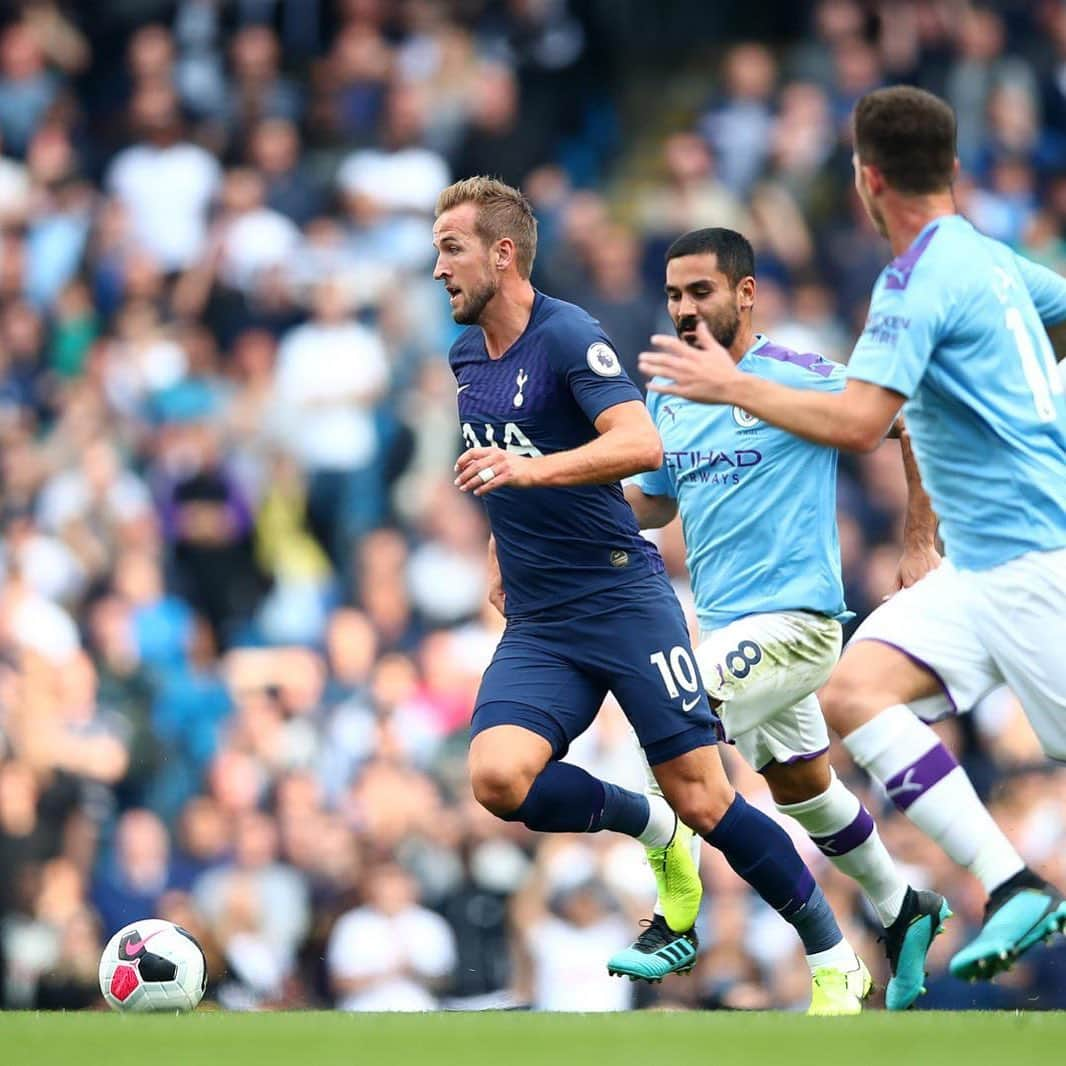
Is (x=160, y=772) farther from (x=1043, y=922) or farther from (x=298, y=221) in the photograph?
(x=1043, y=922)

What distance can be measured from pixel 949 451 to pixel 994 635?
1.70ft

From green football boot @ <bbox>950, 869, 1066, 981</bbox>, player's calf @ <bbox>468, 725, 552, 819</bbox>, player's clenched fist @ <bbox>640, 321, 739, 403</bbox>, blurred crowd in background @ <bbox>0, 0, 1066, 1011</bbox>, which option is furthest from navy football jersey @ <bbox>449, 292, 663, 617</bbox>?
blurred crowd in background @ <bbox>0, 0, 1066, 1011</bbox>

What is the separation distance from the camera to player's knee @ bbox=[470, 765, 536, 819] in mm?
6902

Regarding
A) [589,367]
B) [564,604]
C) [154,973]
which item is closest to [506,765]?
[564,604]

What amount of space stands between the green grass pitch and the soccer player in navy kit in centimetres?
67

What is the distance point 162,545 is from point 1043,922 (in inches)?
321

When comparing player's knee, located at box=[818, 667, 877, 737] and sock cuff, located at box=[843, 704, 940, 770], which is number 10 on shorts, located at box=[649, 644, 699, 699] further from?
sock cuff, located at box=[843, 704, 940, 770]

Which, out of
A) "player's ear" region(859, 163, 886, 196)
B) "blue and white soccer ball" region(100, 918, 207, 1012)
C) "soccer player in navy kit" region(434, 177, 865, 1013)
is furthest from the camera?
"blue and white soccer ball" region(100, 918, 207, 1012)

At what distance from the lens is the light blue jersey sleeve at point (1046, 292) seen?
6305 mm

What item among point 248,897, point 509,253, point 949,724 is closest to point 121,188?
point 248,897

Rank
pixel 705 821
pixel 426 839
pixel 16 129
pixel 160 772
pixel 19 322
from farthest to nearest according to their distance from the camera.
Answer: pixel 16 129, pixel 19 322, pixel 160 772, pixel 426 839, pixel 705 821

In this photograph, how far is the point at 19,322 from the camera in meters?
14.0

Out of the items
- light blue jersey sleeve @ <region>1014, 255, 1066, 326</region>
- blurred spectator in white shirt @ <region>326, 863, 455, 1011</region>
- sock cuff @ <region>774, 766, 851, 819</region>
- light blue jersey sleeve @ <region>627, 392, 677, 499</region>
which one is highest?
light blue jersey sleeve @ <region>1014, 255, 1066, 326</region>

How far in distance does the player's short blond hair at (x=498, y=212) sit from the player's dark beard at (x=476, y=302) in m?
0.15
